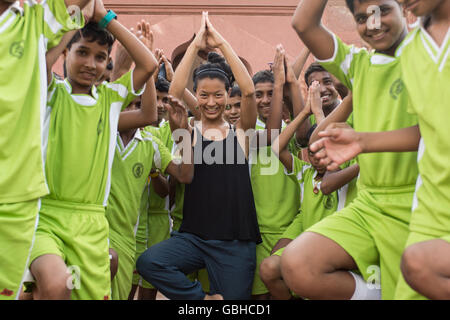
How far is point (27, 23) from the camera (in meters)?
2.36

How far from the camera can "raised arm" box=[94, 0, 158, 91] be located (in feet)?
9.40

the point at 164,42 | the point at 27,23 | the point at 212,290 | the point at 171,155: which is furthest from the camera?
the point at 164,42

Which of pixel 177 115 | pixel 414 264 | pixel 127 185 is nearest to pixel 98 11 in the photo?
pixel 177 115

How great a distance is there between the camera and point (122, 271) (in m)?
3.37

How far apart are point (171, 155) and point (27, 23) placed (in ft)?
5.09

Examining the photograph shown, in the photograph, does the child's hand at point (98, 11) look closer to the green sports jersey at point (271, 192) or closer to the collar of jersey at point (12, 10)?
the collar of jersey at point (12, 10)

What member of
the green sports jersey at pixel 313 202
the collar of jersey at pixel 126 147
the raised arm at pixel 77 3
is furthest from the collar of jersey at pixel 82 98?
the green sports jersey at pixel 313 202

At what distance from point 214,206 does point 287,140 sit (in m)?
0.69

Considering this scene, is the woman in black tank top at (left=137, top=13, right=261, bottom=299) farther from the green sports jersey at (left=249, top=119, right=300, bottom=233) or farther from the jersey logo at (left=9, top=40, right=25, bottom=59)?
the jersey logo at (left=9, top=40, right=25, bottom=59)

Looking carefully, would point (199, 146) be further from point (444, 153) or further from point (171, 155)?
point (444, 153)

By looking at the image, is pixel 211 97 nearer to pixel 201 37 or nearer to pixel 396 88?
pixel 201 37

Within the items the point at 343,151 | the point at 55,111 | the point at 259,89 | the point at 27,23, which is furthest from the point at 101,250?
the point at 259,89

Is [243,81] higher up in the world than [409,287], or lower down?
higher up

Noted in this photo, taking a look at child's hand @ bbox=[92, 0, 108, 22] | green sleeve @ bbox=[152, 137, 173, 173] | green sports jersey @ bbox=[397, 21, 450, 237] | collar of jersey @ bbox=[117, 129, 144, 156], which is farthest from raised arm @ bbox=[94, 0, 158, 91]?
green sports jersey @ bbox=[397, 21, 450, 237]
